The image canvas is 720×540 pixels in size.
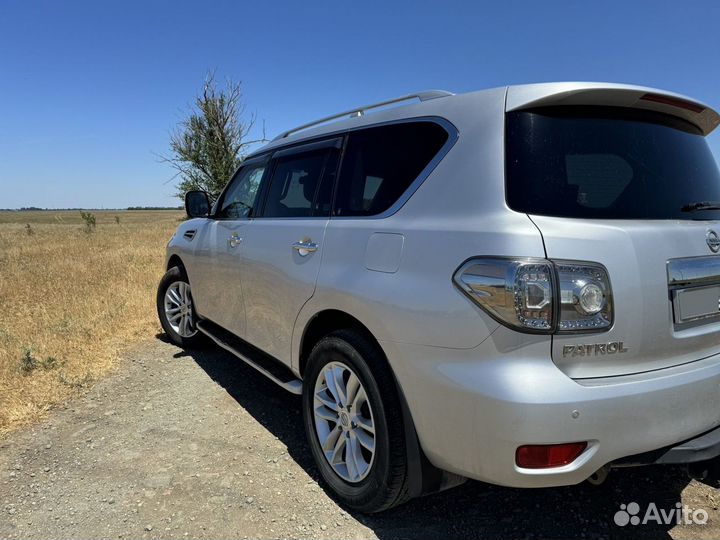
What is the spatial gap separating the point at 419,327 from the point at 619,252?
2.50 ft

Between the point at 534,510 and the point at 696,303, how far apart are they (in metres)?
1.26

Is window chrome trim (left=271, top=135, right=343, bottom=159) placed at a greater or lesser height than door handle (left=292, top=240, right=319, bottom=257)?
greater

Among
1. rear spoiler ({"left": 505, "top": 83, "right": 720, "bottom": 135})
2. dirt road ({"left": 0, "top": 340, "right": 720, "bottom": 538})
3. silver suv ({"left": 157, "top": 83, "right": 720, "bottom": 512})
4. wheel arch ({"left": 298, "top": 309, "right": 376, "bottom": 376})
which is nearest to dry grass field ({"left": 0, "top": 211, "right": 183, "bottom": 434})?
dirt road ({"left": 0, "top": 340, "right": 720, "bottom": 538})

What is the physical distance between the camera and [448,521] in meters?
2.28

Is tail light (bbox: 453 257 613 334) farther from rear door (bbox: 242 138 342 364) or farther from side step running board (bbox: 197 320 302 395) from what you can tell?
side step running board (bbox: 197 320 302 395)

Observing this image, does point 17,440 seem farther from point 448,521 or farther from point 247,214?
point 448,521

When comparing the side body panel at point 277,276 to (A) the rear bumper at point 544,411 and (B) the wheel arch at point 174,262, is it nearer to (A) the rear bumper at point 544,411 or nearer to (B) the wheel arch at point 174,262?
(A) the rear bumper at point 544,411

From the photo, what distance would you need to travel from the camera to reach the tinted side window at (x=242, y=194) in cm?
360

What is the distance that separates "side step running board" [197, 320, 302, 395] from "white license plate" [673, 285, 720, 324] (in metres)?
1.89

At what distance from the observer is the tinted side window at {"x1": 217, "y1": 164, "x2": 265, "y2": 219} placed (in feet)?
11.8

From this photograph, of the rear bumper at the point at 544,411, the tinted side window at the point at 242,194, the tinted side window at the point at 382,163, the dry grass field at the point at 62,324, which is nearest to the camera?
the rear bumper at the point at 544,411

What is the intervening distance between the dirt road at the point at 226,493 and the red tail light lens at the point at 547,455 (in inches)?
29.7

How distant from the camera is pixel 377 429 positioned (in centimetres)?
207

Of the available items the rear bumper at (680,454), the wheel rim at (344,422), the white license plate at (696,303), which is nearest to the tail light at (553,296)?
the white license plate at (696,303)
